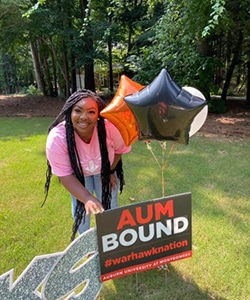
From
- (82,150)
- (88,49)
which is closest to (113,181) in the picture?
(82,150)

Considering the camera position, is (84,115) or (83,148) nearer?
(84,115)

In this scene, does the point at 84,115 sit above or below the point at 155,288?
above

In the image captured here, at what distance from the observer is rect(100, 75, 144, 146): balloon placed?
4.82 feet

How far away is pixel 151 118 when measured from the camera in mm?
1366

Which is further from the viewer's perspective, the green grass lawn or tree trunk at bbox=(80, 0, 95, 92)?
tree trunk at bbox=(80, 0, 95, 92)

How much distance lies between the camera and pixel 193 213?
262 centimetres

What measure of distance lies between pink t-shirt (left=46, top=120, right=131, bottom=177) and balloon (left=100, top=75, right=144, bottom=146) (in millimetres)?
124

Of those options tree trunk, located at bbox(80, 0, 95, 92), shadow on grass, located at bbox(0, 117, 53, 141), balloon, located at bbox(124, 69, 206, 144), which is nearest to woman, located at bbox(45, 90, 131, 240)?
balloon, located at bbox(124, 69, 206, 144)

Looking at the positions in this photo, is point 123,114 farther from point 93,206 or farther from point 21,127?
point 21,127

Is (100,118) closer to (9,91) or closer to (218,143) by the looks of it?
(218,143)

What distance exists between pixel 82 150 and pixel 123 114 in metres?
0.33

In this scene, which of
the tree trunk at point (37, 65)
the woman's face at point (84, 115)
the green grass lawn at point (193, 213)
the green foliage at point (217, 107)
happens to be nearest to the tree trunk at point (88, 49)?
the tree trunk at point (37, 65)

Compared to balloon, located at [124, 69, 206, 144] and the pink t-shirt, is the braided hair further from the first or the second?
balloon, located at [124, 69, 206, 144]

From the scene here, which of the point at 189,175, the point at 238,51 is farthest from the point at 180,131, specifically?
the point at 238,51
